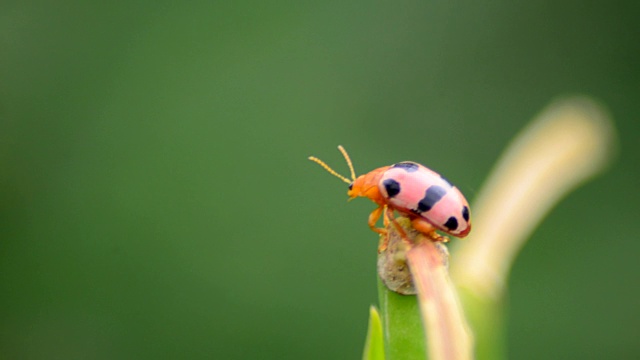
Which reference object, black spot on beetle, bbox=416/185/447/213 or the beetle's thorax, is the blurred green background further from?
black spot on beetle, bbox=416/185/447/213

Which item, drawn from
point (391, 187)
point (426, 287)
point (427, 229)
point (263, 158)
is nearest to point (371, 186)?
point (391, 187)

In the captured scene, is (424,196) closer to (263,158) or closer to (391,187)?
(391,187)

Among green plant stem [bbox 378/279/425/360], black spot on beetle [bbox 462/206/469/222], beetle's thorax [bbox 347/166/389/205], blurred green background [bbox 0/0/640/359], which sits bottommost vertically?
green plant stem [bbox 378/279/425/360]

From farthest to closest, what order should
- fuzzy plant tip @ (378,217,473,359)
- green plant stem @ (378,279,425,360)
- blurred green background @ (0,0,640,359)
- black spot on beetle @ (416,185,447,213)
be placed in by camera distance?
blurred green background @ (0,0,640,359) < black spot on beetle @ (416,185,447,213) < green plant stem @ (378,279,425,360) < fuzzy plant tip @ (378,217,473,359)

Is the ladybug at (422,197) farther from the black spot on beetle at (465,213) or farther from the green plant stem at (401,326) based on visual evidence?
the green plant stem at (401,326)

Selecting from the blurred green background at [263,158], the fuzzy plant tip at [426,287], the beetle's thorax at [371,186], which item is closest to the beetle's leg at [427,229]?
the fuzzy plant tip at [426,287]

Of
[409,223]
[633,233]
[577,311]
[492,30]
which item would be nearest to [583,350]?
[577,311]

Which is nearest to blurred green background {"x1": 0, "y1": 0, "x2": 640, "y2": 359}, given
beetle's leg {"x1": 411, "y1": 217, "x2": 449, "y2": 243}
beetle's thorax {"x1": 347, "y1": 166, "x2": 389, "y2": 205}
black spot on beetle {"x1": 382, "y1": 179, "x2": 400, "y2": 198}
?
beetle's thorax {"x1": 347, "y1": 166, "x2": 389, "y2": 205}
